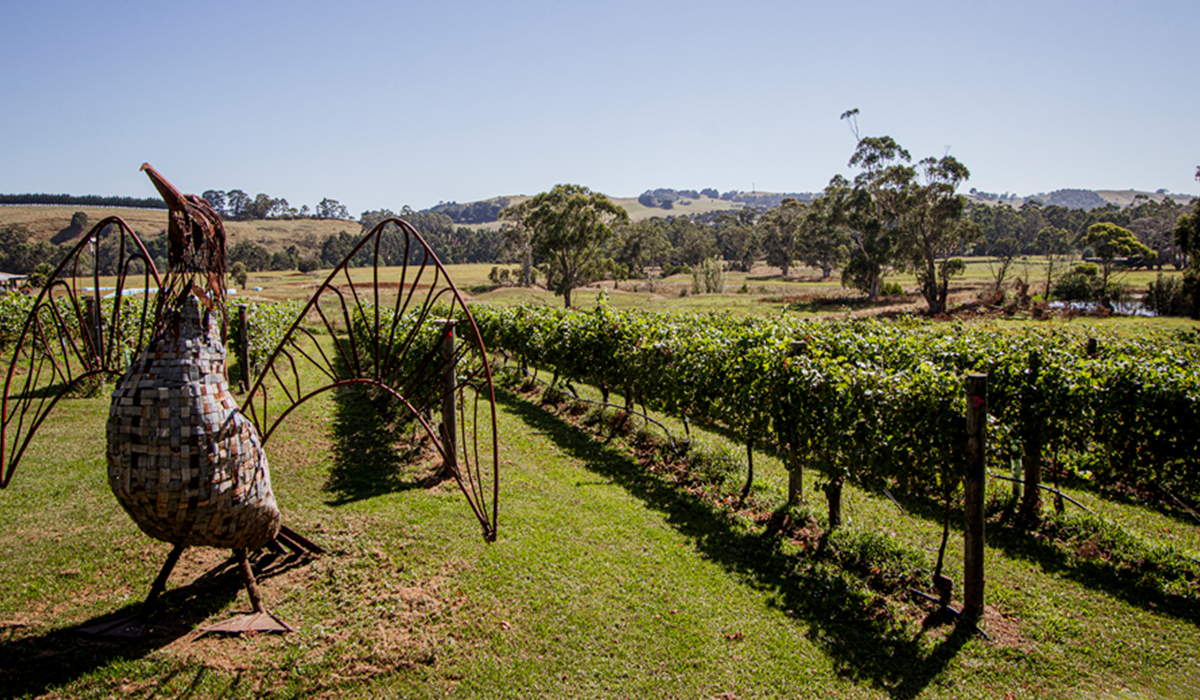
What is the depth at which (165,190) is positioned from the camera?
378 centimetres

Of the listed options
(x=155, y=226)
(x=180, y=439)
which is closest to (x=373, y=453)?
(x=180, y=439)

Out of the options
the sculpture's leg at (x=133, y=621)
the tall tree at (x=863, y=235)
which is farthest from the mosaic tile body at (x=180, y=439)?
the tall tree at (x=863, y=235)

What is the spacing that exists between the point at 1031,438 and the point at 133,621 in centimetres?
959

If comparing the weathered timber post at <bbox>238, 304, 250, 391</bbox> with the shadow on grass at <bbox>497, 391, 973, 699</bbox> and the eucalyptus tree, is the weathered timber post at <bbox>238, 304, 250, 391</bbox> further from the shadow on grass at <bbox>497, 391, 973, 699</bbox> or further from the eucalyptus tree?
the eucalyptus tree

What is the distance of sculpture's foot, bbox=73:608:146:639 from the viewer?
15.1 feet

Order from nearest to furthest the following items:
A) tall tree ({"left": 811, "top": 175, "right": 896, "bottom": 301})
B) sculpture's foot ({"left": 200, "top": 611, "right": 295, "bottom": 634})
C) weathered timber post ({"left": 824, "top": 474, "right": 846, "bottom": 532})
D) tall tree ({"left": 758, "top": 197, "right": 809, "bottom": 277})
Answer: sculpture's foot ({"left": 200, "top": 611, "right": 295, "bottom": 634}), weathered timber post ({"left": 824, "top": 474, "right": 846, "bottom": 532}), tall tree ({"left": 811, "top": 175, "right": 896, "bottom": 301}), tall tree ({"left": 758, "top": 197, "right": 809, "bottom": 277})

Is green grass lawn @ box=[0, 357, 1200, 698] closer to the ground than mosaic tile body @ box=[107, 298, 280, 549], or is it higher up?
closer to the ground

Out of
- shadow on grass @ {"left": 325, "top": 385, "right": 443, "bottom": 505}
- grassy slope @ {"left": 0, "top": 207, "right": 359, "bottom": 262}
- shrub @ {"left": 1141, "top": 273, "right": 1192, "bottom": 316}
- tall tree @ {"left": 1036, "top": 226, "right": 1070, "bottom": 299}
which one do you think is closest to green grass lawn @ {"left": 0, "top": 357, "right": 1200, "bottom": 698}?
shadow on grass @ {"left": 325, "top": 385, "right": 443, "bottom": 505}

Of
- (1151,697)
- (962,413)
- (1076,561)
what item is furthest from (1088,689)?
(1076,561)

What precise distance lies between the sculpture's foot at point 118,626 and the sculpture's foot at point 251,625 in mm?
435

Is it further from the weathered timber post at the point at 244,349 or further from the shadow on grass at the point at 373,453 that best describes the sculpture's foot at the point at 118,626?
the weathered timber post at the point at 244,349

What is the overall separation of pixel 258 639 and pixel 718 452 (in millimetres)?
6995

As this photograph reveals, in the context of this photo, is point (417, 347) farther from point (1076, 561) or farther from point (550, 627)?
point (1076, 561)

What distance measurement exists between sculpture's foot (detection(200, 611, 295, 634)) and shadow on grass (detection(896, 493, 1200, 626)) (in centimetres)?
783
